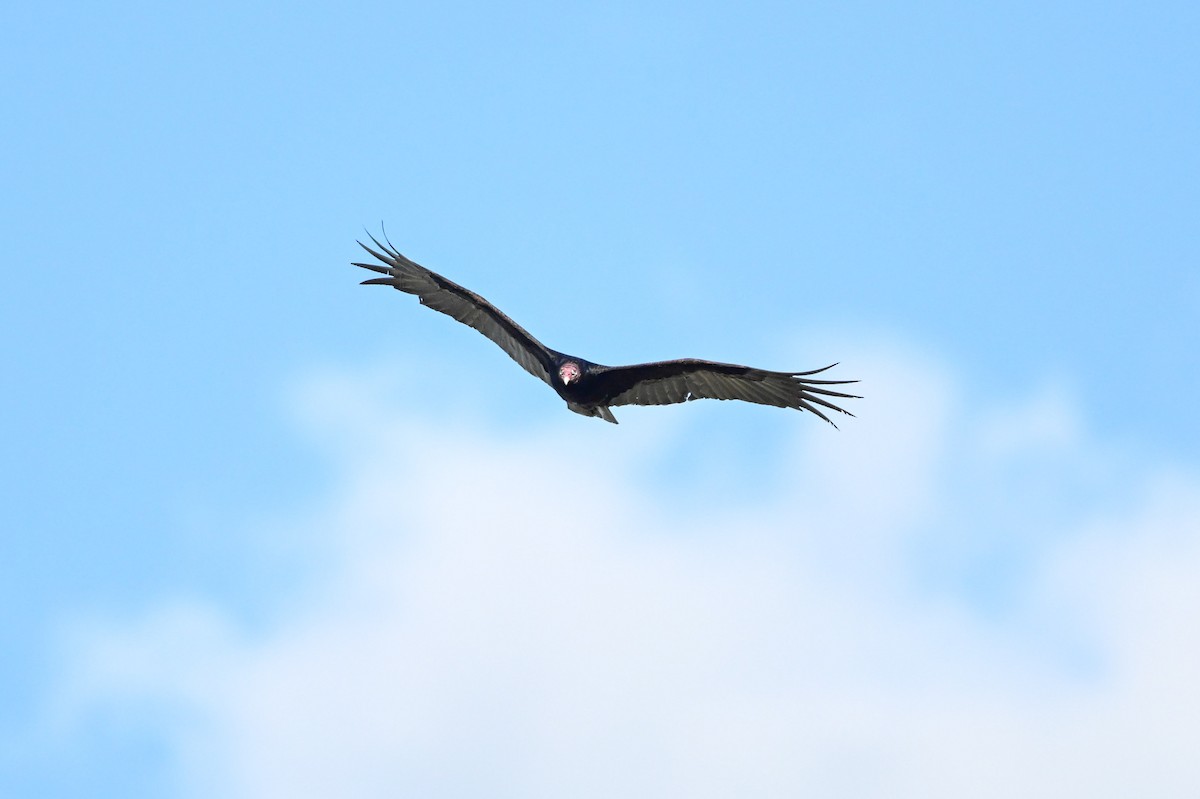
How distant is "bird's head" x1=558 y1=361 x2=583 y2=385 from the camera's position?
2344cm

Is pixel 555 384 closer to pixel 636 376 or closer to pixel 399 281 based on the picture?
pixel 636 376

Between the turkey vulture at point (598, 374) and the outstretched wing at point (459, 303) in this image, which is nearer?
the turkey vulture at point (598, 374)

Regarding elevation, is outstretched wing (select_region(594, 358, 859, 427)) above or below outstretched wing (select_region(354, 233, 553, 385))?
below

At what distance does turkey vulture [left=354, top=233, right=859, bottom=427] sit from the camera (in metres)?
22.4

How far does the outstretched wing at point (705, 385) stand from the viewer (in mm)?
22078

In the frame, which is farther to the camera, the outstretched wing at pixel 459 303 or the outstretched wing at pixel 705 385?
the outstretched wing at pixel 459 303

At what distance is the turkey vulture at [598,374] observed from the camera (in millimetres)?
22375

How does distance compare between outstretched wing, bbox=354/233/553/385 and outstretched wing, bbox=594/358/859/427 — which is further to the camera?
outstretched wing, bbox=354/233/553/385

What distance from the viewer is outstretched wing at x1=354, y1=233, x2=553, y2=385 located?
24.6m

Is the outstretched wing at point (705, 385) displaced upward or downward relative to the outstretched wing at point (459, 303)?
downward

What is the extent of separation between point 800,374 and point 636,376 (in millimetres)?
2812

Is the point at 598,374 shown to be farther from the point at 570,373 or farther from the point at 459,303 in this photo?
the point at 459,303

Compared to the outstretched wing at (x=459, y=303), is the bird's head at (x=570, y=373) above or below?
below

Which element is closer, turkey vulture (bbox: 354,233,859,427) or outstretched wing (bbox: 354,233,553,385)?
turkey vulture (bbox: 354,233,859,427)
